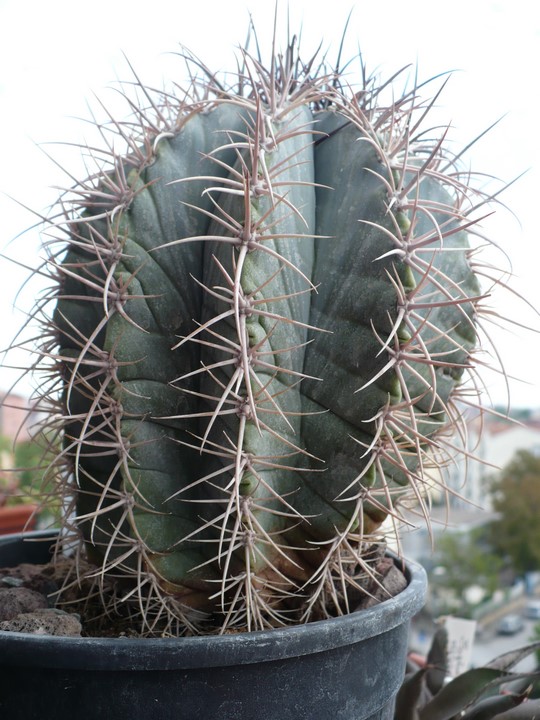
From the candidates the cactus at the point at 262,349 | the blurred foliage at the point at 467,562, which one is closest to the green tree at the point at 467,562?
the blurred foliage at the point at 467,562

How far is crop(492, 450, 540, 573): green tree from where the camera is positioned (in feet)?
11.6

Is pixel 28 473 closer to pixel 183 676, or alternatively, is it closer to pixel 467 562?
pixel 183 676

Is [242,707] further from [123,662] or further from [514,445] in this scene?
[514,445]

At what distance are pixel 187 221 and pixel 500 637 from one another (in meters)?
2.92

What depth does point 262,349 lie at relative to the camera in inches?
23.1

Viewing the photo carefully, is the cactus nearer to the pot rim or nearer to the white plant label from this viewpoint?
the pot rim

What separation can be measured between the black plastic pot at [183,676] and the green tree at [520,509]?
3.14m

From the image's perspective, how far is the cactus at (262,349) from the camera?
0.60 m

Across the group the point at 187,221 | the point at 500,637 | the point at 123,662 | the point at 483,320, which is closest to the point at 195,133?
the point at 187,221

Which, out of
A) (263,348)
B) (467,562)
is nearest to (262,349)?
(263,348)

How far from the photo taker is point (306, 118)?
72 cm

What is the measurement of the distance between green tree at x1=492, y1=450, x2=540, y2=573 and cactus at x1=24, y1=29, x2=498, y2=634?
10.0 feet

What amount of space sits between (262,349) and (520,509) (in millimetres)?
3353

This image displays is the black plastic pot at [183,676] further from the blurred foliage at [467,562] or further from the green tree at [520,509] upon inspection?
the blurred foliage at [467,562]
